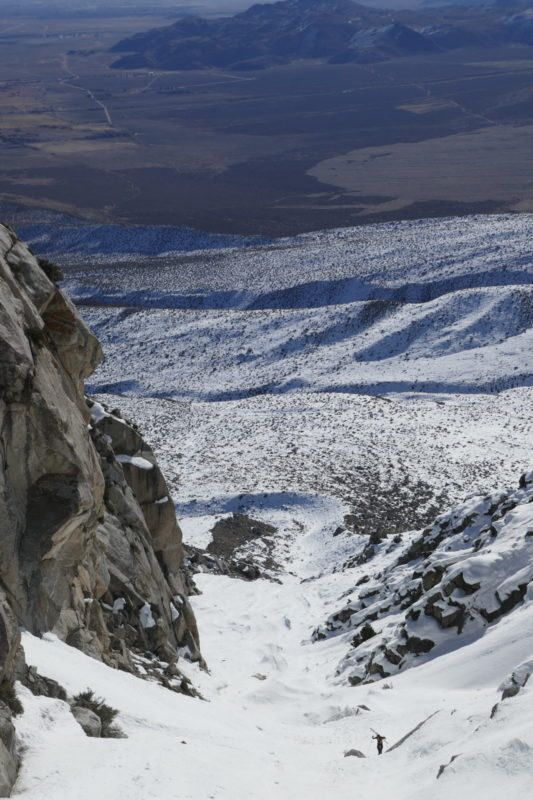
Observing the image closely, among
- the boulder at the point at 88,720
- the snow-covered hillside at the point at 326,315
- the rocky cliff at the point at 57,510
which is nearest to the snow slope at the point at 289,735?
the boulder at the point at 88,720

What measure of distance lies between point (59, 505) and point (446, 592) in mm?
9843

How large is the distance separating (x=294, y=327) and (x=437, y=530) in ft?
168

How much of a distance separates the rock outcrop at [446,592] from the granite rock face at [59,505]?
14.9 feet

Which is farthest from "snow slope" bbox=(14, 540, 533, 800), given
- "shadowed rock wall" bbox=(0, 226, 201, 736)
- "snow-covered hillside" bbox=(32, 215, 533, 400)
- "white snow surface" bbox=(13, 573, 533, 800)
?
"snow-covered hillside" bbox=(32, 215, 533, 400)

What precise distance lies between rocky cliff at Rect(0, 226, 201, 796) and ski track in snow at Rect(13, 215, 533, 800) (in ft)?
2.75

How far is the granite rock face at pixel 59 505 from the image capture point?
42.3 feet

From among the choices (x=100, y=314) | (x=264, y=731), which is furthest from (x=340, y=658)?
(x=100, y=314)

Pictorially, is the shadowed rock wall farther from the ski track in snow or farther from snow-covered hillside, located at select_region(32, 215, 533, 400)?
snow-covered hillside, located at select_region(32, 215, 533, 400)

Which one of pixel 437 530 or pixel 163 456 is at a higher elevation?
pixel 437 530

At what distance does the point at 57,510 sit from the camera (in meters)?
13.4

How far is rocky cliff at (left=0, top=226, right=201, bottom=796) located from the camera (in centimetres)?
1280

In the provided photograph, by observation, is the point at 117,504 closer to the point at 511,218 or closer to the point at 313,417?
the point at 313,417

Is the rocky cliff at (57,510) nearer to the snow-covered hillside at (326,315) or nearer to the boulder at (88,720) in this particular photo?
the boulder at (88,720)

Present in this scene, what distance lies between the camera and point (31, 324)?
46.4ft
